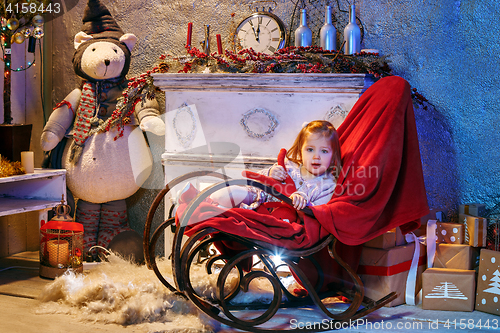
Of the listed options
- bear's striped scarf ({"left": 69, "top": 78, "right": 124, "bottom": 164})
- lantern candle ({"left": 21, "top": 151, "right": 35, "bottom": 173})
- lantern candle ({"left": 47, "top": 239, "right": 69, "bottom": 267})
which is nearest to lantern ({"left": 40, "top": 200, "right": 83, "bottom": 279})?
lantern candle ({"left": 47, "top": 239, "right": 69, "bottom": 267})

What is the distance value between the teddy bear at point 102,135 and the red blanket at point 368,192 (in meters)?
1.02

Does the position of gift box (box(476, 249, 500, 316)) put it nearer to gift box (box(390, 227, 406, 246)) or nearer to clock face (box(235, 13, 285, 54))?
gift box (box(390, 227, 406, 246))

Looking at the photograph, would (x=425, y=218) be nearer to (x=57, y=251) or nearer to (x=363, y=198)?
(x=363, y=198)

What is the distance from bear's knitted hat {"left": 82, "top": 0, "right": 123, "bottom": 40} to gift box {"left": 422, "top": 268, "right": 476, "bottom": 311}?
2285 mm

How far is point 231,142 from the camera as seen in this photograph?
237 centimetres

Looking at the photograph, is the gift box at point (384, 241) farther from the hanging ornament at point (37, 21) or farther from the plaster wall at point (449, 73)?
the hanging ornament at point (37, 21)

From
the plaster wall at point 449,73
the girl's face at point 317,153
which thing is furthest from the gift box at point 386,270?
the plaster wall at point 449,73

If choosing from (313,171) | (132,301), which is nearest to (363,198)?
(313,171)

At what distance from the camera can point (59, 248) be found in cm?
221

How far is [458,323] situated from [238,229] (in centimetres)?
104

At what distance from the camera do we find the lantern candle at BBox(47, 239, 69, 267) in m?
2.21

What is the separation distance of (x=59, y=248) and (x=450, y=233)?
6.56 feet

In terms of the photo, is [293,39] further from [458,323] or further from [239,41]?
[458,323]

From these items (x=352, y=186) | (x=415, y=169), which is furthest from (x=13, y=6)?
(x=415, y=169)
